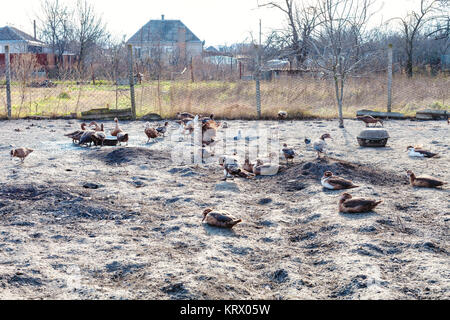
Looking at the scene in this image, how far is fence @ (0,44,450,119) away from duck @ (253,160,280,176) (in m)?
9.50

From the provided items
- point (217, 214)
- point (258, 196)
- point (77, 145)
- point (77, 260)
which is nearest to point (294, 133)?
point (77, 145)

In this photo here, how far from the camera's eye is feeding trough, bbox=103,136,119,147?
12102 millimetres

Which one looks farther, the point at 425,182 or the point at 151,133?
the point at 151,133

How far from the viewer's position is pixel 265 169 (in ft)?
29.4

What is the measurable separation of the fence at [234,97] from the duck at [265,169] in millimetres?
9504

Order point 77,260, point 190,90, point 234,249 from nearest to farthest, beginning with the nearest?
point 77,260 < point 234,249 < point 190,90

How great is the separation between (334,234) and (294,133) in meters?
8.81

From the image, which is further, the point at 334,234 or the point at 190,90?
the point at 190,90

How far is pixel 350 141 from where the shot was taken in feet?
41.9

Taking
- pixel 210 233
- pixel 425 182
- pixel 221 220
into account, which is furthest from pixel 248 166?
pixel 210 233

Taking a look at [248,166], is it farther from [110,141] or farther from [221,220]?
[110,141]

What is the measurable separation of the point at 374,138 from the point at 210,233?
22.8ft

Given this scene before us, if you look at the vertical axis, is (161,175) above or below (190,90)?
below
